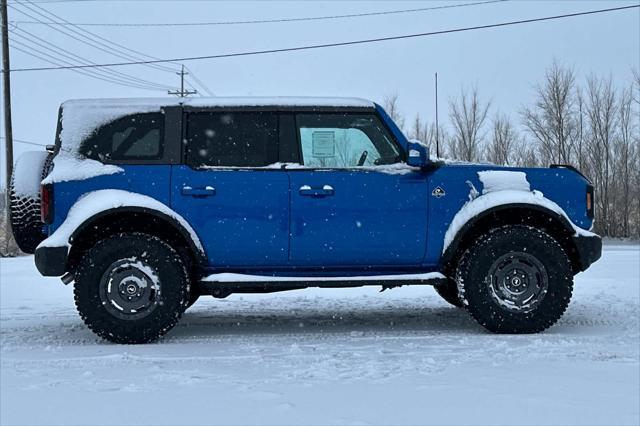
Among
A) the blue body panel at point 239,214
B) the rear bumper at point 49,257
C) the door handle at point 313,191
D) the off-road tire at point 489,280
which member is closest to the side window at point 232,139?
the blue body panel at point 239,214

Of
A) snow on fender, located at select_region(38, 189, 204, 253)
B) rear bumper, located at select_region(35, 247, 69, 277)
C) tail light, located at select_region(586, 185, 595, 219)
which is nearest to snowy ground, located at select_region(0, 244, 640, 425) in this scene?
rear bumper, located at select_region(35, 247, 69, 277)

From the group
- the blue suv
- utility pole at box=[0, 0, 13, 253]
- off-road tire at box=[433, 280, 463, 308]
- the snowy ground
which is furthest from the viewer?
utility pole at box=[0, 0, 13, 253]

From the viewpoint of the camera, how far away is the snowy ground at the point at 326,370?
3.23 meters

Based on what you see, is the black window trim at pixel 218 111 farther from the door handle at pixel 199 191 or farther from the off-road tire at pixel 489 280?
the off-road tire at pixel 489 280

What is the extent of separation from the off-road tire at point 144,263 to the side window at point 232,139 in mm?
788

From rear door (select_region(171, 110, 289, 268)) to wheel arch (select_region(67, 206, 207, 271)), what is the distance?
0.10 m

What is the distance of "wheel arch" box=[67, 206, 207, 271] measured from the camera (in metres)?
5.14

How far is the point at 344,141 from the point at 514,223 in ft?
5.19

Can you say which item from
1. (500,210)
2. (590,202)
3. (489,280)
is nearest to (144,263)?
(489,280)

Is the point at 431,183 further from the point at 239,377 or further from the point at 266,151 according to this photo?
the point at 239,377

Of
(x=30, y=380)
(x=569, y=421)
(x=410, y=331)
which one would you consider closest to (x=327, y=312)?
(x=410, y=331)

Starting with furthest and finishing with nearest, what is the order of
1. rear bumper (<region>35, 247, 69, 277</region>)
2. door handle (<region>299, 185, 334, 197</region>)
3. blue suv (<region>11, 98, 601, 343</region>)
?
door handle (<region>299, 185, 334, 197</region>)
blue suv (<region>11, 98, 601, 343</region>)
rear bumper (<region>35, 247, 69, 277</region>)

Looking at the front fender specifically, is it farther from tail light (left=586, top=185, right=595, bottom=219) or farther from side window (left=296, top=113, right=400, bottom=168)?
side window (left=296, top=113, right=400, bottom=168)

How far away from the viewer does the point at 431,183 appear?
5398 mm
